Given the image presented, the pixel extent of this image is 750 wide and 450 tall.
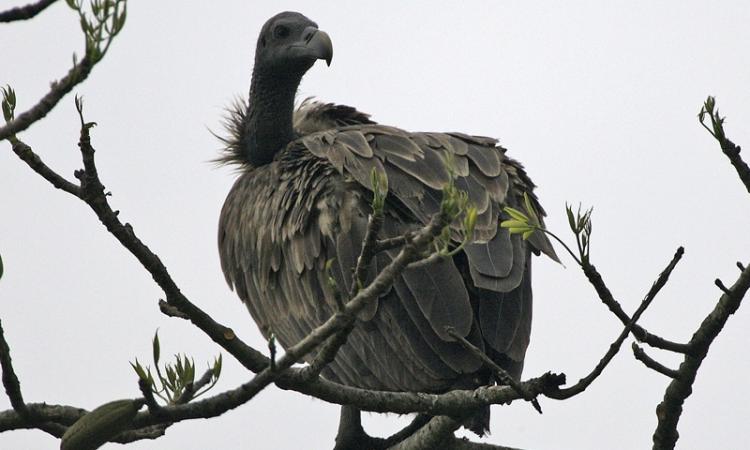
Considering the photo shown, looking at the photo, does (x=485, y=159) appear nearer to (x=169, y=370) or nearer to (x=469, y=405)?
(x=469, y=405)

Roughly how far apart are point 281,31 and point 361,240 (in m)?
2.60

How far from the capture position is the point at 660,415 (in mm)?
4910

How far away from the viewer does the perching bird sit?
19.8ft

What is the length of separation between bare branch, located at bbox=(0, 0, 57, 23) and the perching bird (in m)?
2.29

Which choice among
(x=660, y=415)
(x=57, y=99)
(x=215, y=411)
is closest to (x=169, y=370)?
(x=215, y=411)

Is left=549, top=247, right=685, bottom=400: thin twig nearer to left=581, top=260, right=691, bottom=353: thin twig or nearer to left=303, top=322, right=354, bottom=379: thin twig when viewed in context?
left=581, top=260, right=691, bottom=353: thin twig

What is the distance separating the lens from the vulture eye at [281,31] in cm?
843

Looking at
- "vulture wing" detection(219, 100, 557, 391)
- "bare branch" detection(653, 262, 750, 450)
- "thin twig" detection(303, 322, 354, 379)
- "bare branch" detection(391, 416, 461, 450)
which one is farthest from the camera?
"vulture wing" detection(219, 100, 557, 391)

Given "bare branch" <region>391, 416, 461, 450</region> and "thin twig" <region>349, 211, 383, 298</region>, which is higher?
"bare branch" <region>391, 416, 461, 450</region>

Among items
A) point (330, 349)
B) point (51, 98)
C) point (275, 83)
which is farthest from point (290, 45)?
point (51, 98)

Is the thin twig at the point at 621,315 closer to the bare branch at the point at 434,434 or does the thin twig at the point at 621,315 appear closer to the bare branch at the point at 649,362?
the bare branch at the point at 649,362

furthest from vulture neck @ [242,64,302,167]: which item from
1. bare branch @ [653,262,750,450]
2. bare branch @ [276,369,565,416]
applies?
bare branch @ [653,262,750,450]

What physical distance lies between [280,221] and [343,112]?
7.53 feet

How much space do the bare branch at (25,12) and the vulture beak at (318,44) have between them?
4.88 metres
